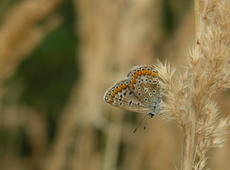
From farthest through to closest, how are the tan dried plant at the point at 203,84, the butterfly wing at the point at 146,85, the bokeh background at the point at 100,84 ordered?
the bokeh background at the point at 100,84, the butterfly wing at the point at 146,85, the tan dried plant at the point at 203,84

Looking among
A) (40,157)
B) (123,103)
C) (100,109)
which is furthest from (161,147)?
(123,103)

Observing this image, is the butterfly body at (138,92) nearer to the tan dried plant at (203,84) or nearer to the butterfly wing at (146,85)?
the butterfly wing at (146,85)

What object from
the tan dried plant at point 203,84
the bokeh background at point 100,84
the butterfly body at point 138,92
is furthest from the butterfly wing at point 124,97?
the bokeh background at point 100,84

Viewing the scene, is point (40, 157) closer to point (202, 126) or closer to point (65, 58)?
point (65, 58)

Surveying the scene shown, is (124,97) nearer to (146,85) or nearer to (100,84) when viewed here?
(146,85)

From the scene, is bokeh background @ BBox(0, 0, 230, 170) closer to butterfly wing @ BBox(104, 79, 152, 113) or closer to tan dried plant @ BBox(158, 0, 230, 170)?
butterfly wing @ BBox(104, 79, 152, 113)
